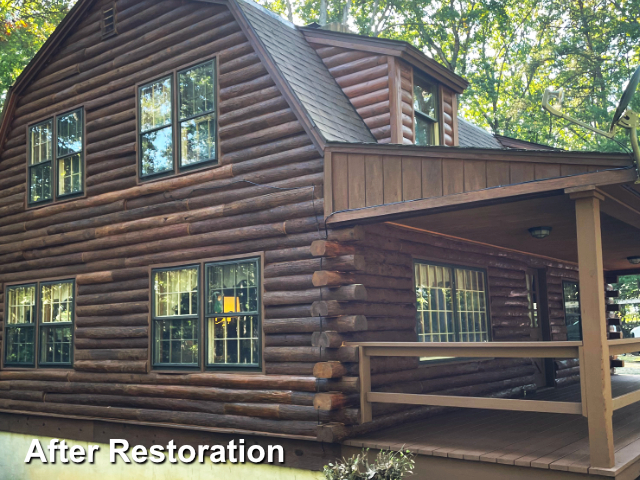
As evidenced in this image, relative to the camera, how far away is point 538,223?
320 inches

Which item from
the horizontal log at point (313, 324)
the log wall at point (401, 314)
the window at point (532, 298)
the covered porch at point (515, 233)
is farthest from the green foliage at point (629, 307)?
the horizontal log at point (313, 324)

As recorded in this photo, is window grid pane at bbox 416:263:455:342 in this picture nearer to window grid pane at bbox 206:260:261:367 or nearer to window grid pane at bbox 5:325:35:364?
window grid pane at bbox 206:260:261:367

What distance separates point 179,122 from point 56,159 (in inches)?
125

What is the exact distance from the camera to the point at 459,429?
25.4ft

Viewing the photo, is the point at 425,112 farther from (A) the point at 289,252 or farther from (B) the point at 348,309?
(B) the point at 348,309

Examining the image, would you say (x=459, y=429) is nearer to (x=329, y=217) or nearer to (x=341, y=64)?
(x=329, y=217)

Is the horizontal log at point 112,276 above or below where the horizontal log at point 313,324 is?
above

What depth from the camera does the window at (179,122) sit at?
9312mm

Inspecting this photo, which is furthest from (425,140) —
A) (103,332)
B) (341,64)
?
(103,332)

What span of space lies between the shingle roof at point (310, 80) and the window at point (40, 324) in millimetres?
5239

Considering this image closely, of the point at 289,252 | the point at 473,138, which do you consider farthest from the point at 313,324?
the point at 473,138

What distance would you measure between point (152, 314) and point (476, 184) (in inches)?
209

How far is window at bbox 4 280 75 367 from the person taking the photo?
1089cm

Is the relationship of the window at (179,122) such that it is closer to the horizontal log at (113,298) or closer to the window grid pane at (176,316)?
the window grid pane at (176,316)
